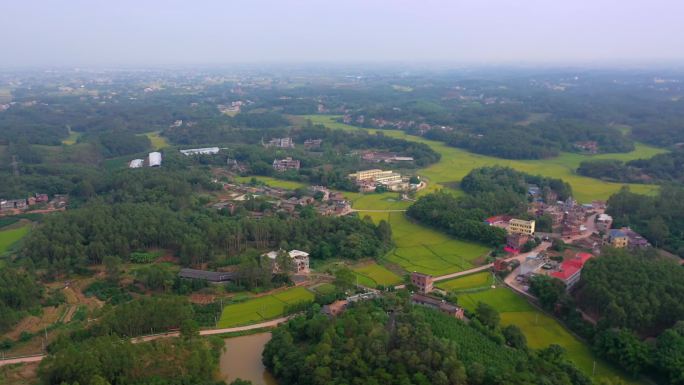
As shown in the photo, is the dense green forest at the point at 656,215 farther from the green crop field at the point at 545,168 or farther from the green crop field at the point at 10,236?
the green crop field at the point at 10,236

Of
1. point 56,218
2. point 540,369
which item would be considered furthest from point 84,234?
point 540,369

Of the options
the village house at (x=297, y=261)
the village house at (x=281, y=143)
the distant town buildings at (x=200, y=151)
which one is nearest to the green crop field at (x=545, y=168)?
the village house at (x=281, y=143)

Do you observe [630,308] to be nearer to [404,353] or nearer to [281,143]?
[404,353]

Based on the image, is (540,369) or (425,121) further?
(425,121)

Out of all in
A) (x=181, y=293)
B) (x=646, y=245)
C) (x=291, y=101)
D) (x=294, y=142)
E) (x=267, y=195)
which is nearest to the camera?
(x=181, y=293)

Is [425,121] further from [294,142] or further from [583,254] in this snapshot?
[583,254]
